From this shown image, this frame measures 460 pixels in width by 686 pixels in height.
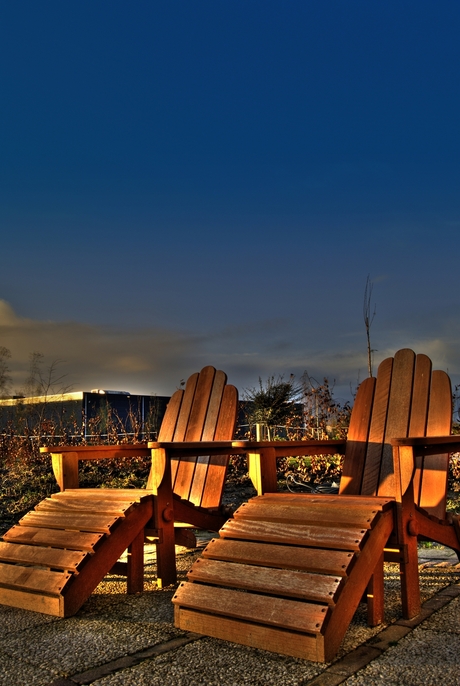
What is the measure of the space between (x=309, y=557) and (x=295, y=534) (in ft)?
0.55

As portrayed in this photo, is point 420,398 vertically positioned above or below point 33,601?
above

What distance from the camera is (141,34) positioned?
640 cm

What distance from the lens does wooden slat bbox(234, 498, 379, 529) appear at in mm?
2508

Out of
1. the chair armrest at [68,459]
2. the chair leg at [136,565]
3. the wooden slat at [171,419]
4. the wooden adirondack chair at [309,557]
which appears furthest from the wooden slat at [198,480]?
the wooden adirondack chair at [309,557]

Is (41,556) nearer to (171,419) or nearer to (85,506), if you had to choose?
(85,506)

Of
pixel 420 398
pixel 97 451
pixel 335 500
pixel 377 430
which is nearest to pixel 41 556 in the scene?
pixel 97 451

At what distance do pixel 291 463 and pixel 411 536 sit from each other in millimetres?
5022

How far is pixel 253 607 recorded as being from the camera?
2.36 m

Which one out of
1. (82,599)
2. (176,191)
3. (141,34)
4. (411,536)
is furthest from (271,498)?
(141,34)

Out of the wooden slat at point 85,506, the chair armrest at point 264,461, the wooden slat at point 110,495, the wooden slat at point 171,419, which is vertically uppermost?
the wooden slat at point 171,419

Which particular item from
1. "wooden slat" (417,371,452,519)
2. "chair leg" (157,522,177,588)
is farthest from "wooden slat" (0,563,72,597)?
"wooden slat" (417,371,452,519)

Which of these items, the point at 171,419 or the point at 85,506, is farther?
the point at 171,419

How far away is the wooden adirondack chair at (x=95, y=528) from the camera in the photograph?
2879 millimetres

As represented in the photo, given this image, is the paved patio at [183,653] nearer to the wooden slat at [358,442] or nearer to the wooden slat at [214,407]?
the wooden slat at [358,442]
